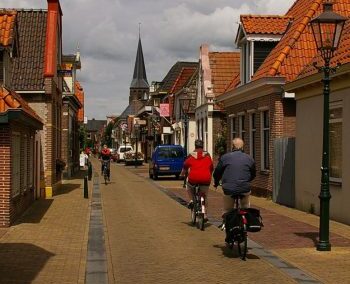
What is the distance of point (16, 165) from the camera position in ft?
46.8

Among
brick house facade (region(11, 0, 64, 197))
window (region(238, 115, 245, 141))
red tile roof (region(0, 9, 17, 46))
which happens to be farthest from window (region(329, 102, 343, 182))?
brick house facade (region(11, 0, 64, 197))

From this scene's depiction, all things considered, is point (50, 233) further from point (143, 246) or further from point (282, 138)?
point (282, 138)

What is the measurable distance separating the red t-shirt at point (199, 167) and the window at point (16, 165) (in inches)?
155

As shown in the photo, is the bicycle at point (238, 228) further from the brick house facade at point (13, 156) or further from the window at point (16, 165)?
the window at point (16, 165)

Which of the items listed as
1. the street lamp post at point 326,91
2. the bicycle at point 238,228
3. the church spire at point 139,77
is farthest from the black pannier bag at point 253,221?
the church spire at point 139,77

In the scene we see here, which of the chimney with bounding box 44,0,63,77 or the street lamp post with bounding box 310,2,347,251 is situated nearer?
the street lamp post with bounding box 310,2,347,251

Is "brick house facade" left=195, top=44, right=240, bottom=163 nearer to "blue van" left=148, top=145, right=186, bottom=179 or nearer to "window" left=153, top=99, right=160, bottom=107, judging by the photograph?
"blue van" left=148, top=145, right=186, bottom=179

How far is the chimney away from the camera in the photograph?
20.1 meters

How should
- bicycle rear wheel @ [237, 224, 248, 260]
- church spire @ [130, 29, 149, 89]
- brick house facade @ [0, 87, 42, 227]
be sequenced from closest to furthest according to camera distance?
bicycle rear wheel @ [237, 224, 248, 260] < brick house facade @ [0, 87, 42, 227] < church spire @ [130, 29, 149, 89]

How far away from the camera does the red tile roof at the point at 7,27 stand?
14688 millimetres

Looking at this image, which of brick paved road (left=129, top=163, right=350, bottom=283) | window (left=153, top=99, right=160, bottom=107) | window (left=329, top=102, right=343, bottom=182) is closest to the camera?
brick paved road (left=129, top=163, right=350, bottom=283)

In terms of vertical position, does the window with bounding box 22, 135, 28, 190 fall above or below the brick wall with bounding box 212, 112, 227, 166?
below

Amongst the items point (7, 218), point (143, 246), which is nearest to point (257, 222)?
point (143, 246)

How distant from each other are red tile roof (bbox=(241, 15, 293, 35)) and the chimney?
6848 millimetres
